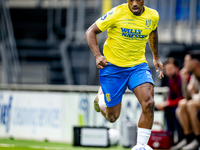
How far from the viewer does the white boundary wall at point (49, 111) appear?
29.1 ft

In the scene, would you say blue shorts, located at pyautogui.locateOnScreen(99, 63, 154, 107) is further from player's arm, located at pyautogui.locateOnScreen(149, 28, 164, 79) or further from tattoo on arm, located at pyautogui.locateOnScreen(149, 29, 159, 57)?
tattoo on arm, located at pyautogui.locateOnScreen(149, 29, 159, 57)

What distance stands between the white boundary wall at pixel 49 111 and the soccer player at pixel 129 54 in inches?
125

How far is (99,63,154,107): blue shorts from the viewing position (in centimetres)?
500

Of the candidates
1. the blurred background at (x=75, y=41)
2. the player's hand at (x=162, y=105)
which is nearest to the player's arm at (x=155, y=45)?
the player's hand at (x=162, y=105)

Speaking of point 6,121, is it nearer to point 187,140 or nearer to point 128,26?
point 187,140

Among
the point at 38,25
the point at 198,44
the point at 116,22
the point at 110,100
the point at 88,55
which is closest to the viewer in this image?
the point at 116,22

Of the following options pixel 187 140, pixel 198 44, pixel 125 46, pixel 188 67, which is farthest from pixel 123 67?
pixel 198 44

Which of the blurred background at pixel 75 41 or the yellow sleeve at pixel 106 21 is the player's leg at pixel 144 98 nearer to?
the yellow sleeve at pixel 106 21

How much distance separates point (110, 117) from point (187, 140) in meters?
2.09

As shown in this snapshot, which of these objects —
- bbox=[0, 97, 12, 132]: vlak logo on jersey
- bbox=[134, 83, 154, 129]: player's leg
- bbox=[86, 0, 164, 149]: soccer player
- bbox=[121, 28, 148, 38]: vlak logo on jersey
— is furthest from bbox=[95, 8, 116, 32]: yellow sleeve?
bbox=[0, 97, 12, 132]: vlak logo on jersey

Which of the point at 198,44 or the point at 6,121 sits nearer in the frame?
the point at 6,121

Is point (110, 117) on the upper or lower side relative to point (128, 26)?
lower

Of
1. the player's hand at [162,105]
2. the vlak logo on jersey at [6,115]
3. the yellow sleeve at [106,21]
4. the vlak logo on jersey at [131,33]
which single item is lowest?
the vlak logo on jersey at [6,115]

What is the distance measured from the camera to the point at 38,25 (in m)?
17.1
